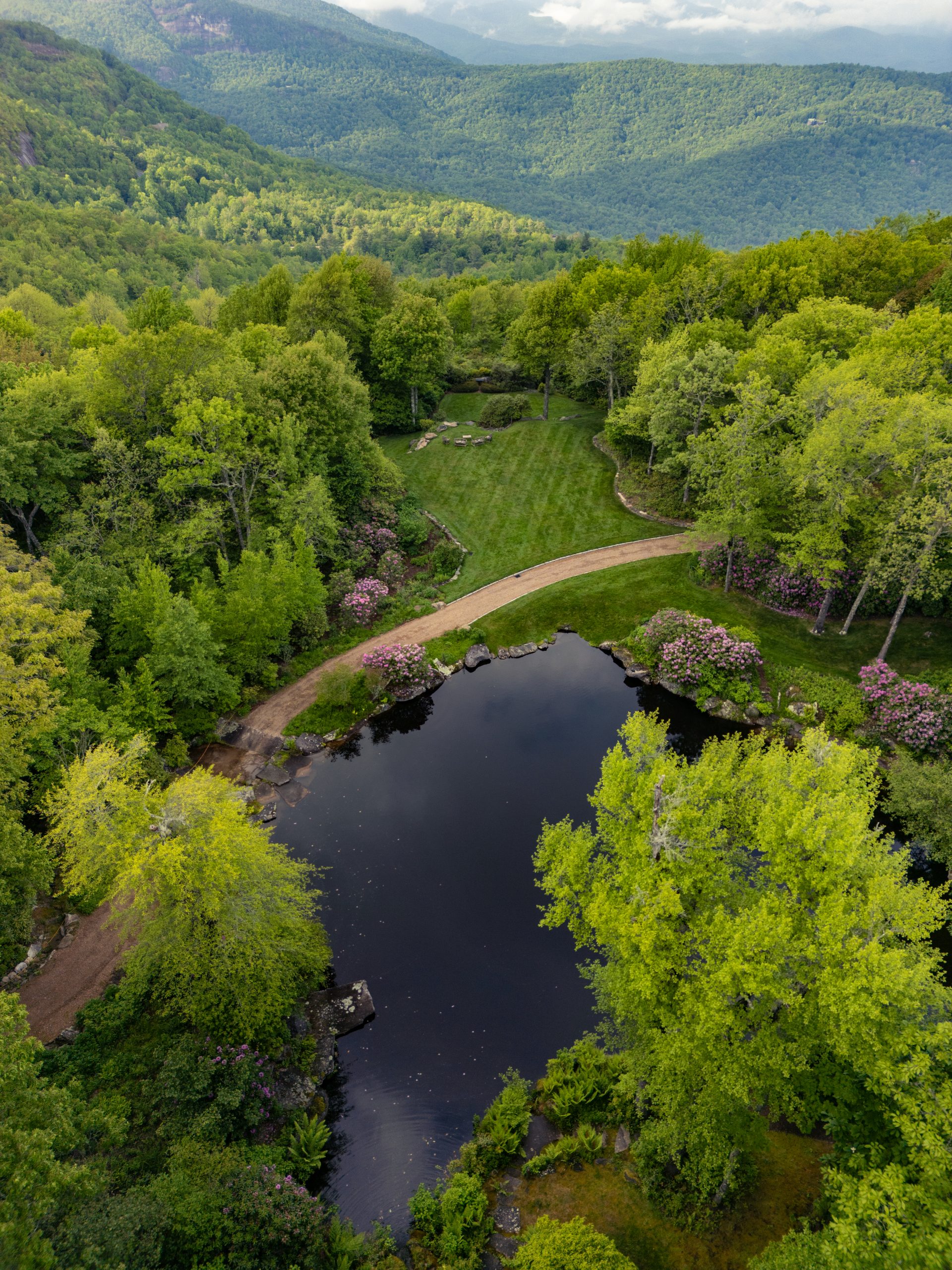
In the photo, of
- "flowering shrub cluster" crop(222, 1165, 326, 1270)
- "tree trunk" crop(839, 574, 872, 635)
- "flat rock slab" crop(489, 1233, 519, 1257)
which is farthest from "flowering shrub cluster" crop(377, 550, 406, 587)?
"flat rock slab" crop(489, 1233, 519, 1257)

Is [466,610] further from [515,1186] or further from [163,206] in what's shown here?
[163,206]

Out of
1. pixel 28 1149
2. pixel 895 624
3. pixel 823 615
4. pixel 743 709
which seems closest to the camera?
pixel 28 1149

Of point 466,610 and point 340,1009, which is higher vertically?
point 466,610

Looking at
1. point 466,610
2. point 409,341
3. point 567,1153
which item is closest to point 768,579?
point 466,610

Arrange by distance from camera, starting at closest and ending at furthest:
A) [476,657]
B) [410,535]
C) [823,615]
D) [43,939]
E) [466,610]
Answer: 1. [43,939]
2. [823,615]
3. [476,657]
4. [466,610]
5. [410,535]

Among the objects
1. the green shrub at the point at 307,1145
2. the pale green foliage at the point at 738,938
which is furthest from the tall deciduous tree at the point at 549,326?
the green shrub at the point at 307,1145

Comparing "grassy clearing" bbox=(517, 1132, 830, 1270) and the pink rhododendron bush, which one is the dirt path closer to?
"grassy clearing" bbox=(517, 1132, 830, 1270)

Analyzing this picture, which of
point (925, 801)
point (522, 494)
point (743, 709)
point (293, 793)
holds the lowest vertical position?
point (293, 793)
